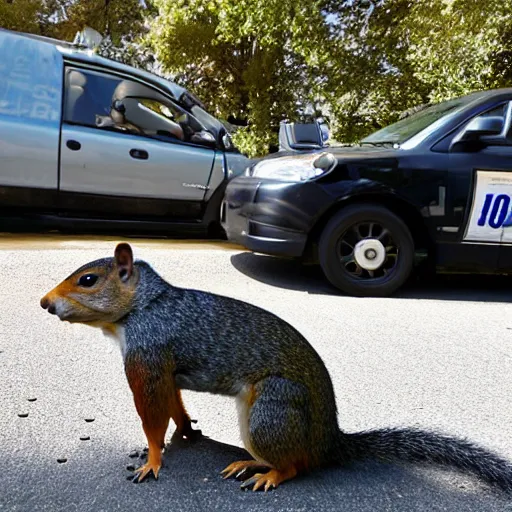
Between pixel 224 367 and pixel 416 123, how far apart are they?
4733 mm

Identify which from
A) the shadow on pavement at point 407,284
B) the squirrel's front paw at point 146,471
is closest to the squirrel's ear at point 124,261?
the squirrel's front paw at point 146,471

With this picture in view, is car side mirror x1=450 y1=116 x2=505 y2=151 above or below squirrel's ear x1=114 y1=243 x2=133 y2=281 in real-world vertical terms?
above

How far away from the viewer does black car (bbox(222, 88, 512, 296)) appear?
5.53 meters

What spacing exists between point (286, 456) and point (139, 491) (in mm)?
559

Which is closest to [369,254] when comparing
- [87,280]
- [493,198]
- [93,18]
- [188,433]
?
[493,198]

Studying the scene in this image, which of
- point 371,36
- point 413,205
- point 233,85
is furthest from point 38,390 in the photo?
point 233,85

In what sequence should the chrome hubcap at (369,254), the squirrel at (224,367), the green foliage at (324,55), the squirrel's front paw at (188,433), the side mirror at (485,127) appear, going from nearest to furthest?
the squirrel at (224,367), the squirrel's front paw at (188,433), the side mirror at (485,127), the chrome hubcap at (369,254), the green foliage at (324,55)

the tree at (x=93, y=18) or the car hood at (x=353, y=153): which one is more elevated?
the tree at (x=93, y=18)

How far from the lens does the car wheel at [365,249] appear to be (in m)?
5.55

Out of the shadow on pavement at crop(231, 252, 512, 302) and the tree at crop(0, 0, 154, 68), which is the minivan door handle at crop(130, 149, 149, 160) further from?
the tree at crop(0, 0, 154, 68)

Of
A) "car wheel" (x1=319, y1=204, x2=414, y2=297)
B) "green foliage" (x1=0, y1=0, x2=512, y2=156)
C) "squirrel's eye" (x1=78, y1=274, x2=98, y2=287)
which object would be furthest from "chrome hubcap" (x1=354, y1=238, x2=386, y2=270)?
"green foliage" (x1=0, y1=0, x2=512, y2=156)

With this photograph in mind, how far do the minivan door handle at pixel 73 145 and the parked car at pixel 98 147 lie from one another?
0.01 meters

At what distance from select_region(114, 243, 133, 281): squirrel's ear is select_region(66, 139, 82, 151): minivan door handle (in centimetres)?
514

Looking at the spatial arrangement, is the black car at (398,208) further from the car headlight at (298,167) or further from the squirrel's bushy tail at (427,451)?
the squirrel's bushy tail at (427,451)
